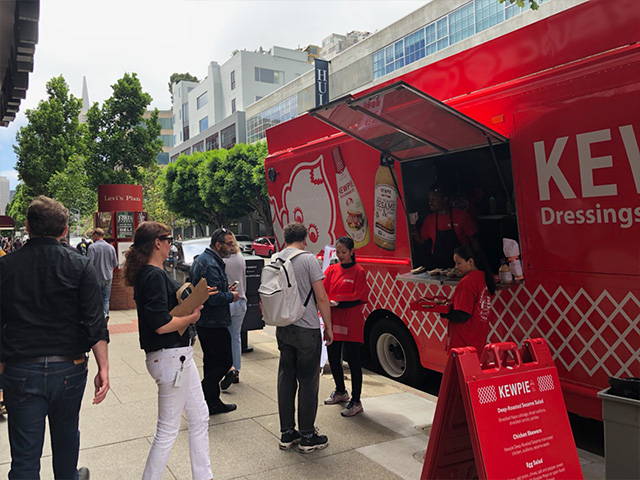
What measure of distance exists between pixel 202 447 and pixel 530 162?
133 inches

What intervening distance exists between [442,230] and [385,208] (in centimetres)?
89

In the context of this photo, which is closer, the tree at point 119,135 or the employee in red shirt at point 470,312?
the employee in red shirt at point 470,312

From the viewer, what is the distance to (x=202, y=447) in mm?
3574

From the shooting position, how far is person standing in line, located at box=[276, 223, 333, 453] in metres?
4.39

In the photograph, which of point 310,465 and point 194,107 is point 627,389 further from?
point 194,107

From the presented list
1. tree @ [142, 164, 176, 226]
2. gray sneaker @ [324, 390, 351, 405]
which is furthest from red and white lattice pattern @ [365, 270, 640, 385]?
tree @ [142, 164, 176, 226]

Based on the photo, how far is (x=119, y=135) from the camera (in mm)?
28984

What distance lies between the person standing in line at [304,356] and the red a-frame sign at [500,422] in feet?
4.46

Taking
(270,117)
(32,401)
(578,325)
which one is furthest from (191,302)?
(270,117)

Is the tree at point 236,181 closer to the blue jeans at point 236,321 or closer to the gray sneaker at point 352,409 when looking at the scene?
the blue jeans at point 236,321

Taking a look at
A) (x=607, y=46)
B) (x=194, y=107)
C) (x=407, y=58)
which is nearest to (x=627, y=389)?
(x=607, y=46)

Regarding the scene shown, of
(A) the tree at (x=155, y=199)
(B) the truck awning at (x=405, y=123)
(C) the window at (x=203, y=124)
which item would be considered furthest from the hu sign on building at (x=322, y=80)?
(B) the truck awning at (x=405, y=123)

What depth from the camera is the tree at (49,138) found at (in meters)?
35.4

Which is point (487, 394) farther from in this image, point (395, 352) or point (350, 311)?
point (395, 352)
